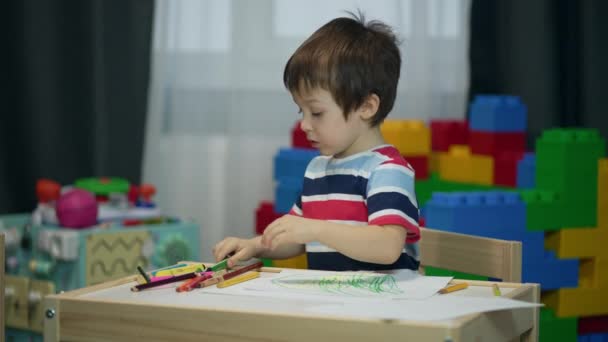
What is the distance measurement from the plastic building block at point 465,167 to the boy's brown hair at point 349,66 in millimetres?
1243

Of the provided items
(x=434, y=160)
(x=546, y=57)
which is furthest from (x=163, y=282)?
(x=546, y=57)

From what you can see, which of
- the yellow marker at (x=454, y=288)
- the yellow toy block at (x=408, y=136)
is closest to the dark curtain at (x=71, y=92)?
the yellow toy block at (x=408, y=136)

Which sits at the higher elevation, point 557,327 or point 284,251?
point 284,251

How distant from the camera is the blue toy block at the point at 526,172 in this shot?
8.54ft

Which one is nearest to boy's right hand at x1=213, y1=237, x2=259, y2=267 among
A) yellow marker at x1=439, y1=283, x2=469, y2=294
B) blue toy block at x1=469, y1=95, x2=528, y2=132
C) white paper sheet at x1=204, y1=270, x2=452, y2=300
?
white paper sheet at x1=204, y1=270, x2=452, y2=300

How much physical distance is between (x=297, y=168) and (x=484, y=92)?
84 centimetres

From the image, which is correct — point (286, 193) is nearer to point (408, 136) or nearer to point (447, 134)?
point (408, 136)

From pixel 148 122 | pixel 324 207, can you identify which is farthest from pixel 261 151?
pixel 324 207

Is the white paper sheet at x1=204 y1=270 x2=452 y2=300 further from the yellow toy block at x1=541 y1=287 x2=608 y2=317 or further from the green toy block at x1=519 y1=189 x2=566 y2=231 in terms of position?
the yellow toy block at x1=541 y1=287 x2=608 y2=317

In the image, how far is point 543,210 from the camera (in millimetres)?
2434

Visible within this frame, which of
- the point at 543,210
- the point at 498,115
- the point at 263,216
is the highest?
the point at 498,115

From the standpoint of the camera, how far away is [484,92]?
323 cm

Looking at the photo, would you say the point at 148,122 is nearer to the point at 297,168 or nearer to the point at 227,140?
the point at 227,140

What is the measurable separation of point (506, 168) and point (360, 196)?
49.6 inches
